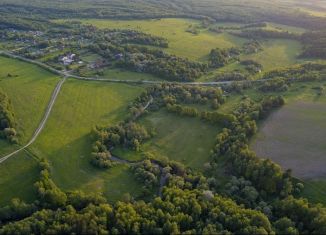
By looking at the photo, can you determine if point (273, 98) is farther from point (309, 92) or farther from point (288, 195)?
point (288, 195)

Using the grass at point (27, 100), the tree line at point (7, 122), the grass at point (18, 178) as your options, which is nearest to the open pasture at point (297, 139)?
the grass at point (18, 178)

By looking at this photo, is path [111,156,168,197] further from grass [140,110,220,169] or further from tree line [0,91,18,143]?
tree line [0,91,18,143]

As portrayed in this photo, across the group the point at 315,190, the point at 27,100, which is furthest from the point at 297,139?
the point at 27,100

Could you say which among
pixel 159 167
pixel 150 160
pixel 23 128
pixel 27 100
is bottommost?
pixel 159 167

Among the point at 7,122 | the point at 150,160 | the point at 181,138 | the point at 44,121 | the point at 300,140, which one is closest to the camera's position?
the point at 150,160

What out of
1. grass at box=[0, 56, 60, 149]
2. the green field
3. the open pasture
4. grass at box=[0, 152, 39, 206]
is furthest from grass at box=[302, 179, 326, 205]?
grass at box=[0, 56, 60, 149]

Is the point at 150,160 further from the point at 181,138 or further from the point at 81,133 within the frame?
the point at 81,133

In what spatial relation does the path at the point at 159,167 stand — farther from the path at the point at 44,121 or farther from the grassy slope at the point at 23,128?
the path at the point at 44,121
